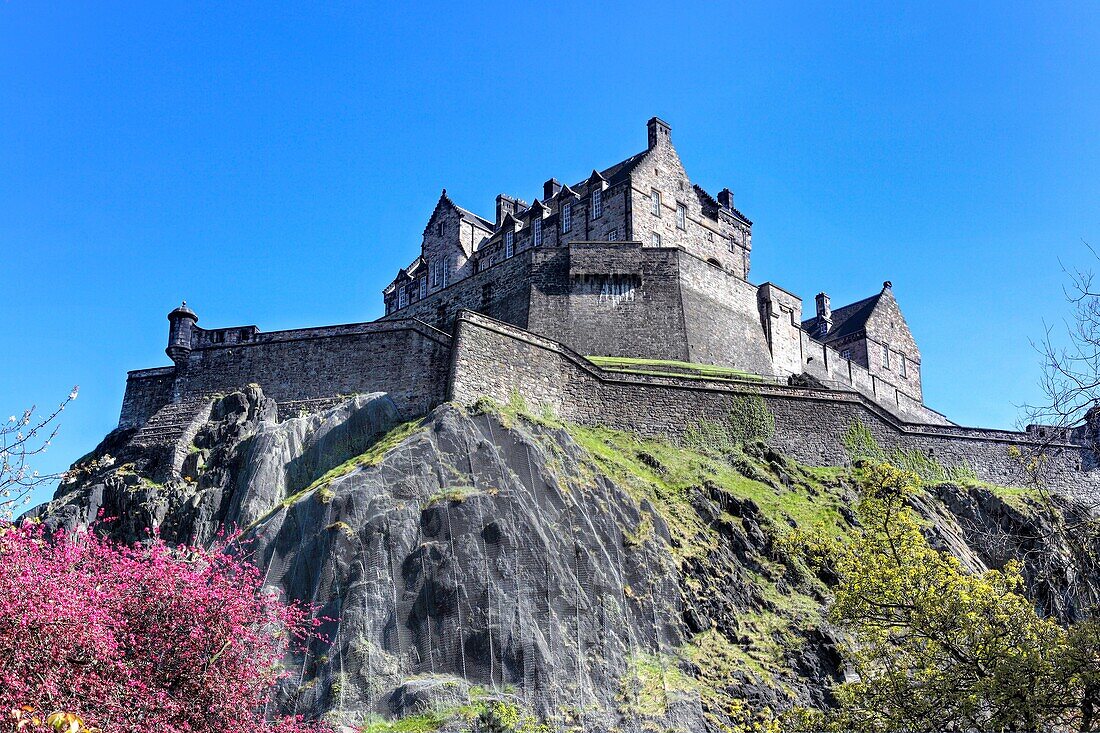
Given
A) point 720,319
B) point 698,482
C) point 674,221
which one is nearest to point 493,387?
point 698,482

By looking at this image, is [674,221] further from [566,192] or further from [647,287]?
[647,287]

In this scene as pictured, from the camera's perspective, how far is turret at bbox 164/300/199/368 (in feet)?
138

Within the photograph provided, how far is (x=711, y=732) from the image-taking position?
26.4 meters

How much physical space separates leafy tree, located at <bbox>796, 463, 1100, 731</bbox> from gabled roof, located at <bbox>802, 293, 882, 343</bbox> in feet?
125

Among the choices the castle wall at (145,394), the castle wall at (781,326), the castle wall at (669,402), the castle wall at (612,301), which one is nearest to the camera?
the castle wall at (669,402)

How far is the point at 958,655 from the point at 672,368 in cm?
2565

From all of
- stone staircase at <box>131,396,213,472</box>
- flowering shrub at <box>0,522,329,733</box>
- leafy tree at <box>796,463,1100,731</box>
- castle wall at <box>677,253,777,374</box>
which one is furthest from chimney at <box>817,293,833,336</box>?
flowering shrub at <box>0,522,329,733</box>

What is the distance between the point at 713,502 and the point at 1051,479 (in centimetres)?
1630

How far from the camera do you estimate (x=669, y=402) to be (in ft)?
127

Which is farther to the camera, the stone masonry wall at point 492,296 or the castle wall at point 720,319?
the castle wall at point 720,319

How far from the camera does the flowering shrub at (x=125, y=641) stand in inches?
561

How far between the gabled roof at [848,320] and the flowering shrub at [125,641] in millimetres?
44213

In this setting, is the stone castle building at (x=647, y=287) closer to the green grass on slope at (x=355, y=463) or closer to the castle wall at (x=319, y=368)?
the castle wall at (x=319, y=368)

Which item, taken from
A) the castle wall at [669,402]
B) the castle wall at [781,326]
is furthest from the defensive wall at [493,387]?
the castle wall at [781,326]
